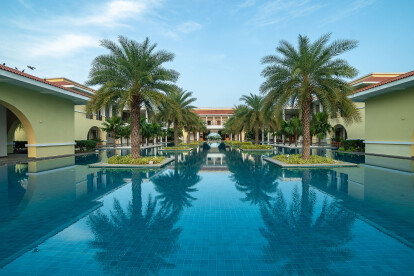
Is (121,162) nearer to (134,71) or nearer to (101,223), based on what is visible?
(134,71)

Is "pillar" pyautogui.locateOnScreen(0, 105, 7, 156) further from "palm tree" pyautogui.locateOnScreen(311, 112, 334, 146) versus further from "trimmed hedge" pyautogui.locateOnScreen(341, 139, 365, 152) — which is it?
"palm tree" pyautogui.locateOnScreen(311, 112, 334, 146)

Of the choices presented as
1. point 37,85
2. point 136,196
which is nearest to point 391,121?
point 136,196

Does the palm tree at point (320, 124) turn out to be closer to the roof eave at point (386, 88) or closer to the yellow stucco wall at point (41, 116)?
the roof eave at point (386, 88)

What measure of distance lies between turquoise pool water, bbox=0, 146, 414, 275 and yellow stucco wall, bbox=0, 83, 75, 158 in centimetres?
975

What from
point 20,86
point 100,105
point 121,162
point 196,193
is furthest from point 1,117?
point 196,193

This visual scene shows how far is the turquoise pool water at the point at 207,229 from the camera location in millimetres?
3605

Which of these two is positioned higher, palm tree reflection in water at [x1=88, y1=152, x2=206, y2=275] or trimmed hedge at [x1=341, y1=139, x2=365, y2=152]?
trimmed hedge at [x1=341, y1=139, x2=365, y2=152]

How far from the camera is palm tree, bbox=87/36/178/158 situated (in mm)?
14141

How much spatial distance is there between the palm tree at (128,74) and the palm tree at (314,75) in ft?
23.7

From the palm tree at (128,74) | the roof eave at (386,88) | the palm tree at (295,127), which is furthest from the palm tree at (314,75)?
the palm tree at (295,127)

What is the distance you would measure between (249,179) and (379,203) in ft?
15.7

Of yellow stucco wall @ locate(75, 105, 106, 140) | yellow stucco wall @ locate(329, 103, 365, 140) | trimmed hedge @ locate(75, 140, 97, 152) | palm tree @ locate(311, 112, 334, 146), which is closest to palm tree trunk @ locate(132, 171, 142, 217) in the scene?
trimmed hedge @ locate(75, 140, 97, 152)

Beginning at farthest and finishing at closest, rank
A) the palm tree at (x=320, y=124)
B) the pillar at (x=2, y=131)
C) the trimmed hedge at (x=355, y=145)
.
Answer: the palm tree at (x=320, y=124) → the trimmed hedge at (x=355, y=145) → the pillar at (x=2, y=131)

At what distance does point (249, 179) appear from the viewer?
1029 centimetres
